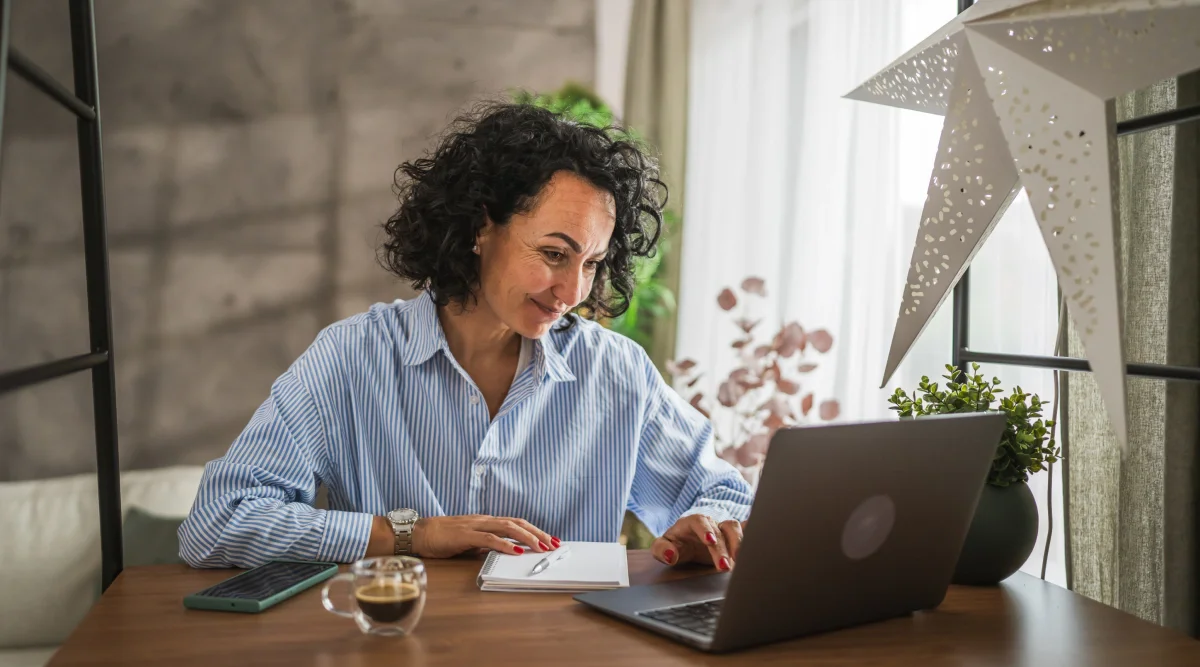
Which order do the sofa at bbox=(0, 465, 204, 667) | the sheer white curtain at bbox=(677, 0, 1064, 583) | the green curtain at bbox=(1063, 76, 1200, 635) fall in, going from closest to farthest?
the green curtain at bbox=(1063, 76, 1200, 635) → the sofa at bbox=(0, 465, 204, 667) → the sheer white curtain at bbox=(677, 0, 1064, 583)

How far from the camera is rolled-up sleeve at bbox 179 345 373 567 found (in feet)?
4.47

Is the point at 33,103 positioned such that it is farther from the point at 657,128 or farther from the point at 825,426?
the point at 825,426

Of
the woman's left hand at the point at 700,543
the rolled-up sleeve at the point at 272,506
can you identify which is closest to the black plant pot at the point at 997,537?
the woman's left hand at the point at 700,543

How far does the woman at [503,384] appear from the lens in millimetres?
1687

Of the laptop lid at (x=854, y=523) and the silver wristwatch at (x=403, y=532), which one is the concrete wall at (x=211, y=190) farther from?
the laptop lid at (x=854, y=523)

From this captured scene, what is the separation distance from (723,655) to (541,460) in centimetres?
79

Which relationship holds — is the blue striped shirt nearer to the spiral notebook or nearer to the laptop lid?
the spiral notebook

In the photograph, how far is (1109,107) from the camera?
1.07 meters

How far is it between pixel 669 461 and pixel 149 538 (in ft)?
4.74

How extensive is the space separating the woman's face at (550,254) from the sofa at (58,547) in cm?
129

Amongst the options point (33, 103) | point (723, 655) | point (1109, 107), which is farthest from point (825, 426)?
point (33, 103)

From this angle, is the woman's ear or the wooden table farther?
the woman's ear

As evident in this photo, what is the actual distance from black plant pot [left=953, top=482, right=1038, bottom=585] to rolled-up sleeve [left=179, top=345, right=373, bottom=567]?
0.87 m

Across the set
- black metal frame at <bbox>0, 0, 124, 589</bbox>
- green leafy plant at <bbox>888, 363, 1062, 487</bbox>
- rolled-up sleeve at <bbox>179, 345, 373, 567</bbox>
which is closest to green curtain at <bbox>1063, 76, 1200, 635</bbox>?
green leafy plant at <bbox>888, 363, 1062, 487</bbox>
